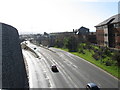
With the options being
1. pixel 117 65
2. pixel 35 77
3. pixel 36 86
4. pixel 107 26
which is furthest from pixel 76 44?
pixel 36 86

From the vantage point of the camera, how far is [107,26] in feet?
205

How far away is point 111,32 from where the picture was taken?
2420 inches

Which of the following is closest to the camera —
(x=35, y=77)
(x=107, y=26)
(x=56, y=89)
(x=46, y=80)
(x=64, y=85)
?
(x=56, y=89)

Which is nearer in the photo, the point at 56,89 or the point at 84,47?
the point at 56,89

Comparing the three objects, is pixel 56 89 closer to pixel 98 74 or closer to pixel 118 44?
pixel 98 74

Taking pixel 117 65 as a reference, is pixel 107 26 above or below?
above

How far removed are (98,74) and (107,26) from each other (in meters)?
30.5

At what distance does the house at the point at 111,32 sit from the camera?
2225 inches

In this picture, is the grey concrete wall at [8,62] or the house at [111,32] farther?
the house at [111,32]

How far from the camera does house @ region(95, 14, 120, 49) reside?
5651 centimetres

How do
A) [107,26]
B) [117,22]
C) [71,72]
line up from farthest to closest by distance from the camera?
[107,26] → [117,22] → [71,72]

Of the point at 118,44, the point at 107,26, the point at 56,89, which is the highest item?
the point at 107,26

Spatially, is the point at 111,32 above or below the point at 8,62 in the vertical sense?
above

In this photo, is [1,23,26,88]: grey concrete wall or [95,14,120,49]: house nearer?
[1,23,26,88]: grey concrete wall
